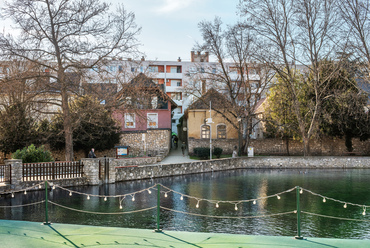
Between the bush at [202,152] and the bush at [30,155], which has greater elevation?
the bush at [30,155]

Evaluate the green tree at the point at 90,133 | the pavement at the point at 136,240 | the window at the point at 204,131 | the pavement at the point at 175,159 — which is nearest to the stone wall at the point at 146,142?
the pavement at the point at 175,159

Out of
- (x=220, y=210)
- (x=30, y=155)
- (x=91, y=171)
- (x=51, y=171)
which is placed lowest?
(x=220, y=210)

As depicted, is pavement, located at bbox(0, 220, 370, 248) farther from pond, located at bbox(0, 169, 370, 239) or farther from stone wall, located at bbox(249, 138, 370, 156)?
stone wall, located at bbox(249, 138, 370, 156)

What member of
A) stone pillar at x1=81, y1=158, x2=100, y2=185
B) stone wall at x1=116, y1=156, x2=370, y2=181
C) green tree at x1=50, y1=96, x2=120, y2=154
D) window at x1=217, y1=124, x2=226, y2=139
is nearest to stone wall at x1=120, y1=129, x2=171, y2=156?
green tree at x1=50, y1=96, x2=120, y2=154

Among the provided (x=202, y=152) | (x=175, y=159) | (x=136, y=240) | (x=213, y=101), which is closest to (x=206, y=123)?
(x=213, y=101)

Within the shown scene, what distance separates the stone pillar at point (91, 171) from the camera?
71.5ft

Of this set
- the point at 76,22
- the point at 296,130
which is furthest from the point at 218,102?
the point at 76,22

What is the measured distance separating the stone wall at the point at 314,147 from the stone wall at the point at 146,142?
393 inches

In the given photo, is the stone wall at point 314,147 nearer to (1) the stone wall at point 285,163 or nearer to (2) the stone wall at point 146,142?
(1) the stone wall at point 285,163

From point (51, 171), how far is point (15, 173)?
92.2 inches

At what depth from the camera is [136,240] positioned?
A: 8.55 meters

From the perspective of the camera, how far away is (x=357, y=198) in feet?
56.0

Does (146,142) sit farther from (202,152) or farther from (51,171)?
(51,171)

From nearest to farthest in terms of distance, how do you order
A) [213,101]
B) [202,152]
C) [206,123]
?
[202,152], [213,101], [206,123]
